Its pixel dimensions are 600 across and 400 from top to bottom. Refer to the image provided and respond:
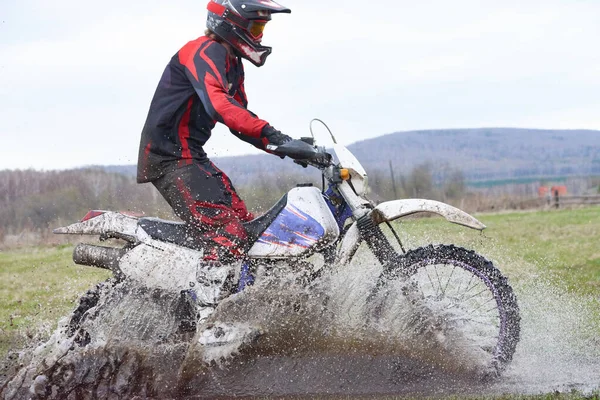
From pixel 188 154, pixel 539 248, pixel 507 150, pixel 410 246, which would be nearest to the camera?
pixel 188 154

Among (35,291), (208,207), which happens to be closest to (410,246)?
(208,207)

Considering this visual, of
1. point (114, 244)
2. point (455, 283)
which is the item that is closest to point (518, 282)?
point (455, 283)

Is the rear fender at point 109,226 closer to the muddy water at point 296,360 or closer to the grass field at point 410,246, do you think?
the muddy water at point 296,360

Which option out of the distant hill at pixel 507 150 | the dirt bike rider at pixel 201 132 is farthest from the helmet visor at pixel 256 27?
the distant hill at pixel 507 150

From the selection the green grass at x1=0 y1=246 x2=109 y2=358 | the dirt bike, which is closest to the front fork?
the dirt bike

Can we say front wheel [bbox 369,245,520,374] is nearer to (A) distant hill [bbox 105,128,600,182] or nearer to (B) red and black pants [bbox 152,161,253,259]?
(B) red and black pants [bbox 152,161,253,259]

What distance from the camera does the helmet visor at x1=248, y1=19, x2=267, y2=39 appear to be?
5.15 meters

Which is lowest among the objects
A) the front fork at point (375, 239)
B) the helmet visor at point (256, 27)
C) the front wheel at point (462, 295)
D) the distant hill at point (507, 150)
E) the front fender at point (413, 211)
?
the distant hill at point (507, 150)

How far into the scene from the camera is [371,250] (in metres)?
5.21

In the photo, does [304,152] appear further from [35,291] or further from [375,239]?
[35,291]

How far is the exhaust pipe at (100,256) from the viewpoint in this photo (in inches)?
218

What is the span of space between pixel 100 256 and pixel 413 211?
218cm

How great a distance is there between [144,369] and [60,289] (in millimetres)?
6164

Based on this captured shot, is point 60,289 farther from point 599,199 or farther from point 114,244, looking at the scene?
point 599,199
